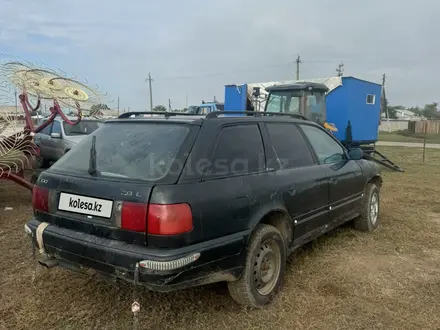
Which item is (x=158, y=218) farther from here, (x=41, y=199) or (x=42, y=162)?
(x=42, y=162)

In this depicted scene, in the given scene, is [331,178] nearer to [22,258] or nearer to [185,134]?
[185,134]

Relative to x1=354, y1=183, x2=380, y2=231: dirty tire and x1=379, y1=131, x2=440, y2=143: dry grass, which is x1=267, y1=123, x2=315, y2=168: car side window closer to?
x1=354, y1=183, x2=380, y2=231: dirty tire

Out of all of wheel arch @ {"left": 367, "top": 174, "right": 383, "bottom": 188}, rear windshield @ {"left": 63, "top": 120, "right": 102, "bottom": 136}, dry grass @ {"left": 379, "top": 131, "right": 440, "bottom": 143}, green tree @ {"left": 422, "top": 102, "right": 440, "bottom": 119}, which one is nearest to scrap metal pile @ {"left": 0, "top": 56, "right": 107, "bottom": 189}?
rear windshield @ {"left": 63, "top": 120, "right": 102, "bottom": 136}

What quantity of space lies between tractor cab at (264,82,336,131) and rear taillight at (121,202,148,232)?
324 inches

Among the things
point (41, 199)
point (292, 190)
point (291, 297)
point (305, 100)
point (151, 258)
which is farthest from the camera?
point (305, 100)

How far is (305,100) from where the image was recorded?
33.9ft

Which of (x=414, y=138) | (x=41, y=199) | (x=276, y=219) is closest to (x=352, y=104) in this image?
(x=276, y=219)

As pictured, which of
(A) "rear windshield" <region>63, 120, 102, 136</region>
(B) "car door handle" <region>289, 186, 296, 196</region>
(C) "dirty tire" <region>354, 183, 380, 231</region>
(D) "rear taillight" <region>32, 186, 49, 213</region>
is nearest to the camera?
(D) "rear taillight" <region>32, 186, 49, 213</region>

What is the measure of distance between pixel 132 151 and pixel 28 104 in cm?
615

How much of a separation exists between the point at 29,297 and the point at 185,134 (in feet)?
6.56

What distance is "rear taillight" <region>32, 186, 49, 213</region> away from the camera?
3078mm

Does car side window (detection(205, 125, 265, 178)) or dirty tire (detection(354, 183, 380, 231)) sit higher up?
car side window (detection(205, 125, 265, 178))

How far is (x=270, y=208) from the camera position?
10.6ft

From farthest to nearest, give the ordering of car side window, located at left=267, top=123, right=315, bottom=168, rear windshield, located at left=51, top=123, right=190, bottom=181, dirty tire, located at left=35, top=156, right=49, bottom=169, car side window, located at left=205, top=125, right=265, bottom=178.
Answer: dirty tire, located at left=35, top=156, right=49, bottom=169 → car side window, located at left=267, top=123, right=315, bottom=168 → car side window, located at left=205, top=125, right=265, bottom=178 → rear windshield, located at left=51, top=123, right=190, bottom=181
